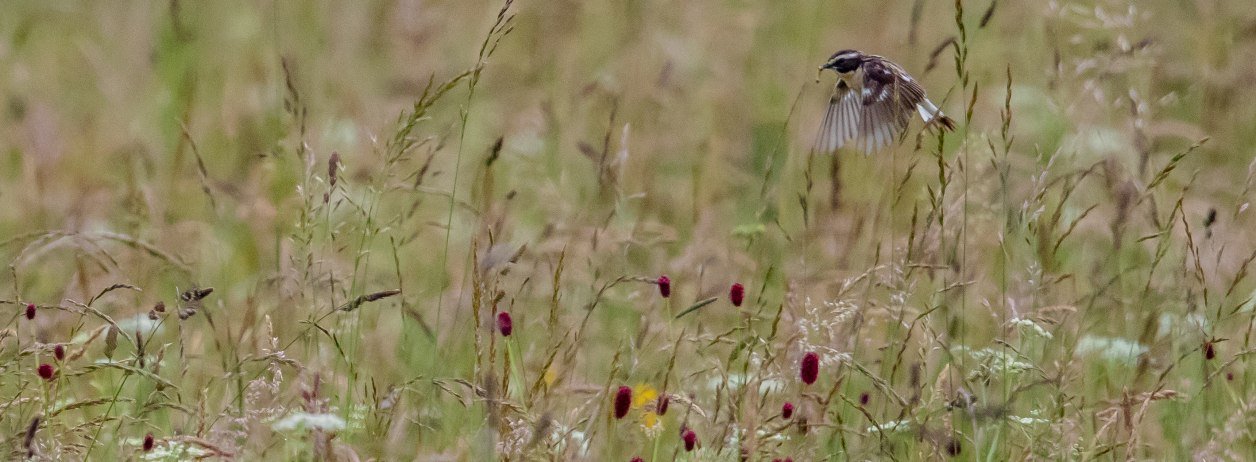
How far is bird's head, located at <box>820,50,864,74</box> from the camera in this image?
2.36 meters

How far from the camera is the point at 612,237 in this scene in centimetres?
264

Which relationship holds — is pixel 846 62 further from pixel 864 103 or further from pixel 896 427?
pixel 896 427

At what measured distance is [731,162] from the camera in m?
3.92

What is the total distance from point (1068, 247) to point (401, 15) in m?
1.96

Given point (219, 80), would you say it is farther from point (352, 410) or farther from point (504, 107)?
point (352, 410)

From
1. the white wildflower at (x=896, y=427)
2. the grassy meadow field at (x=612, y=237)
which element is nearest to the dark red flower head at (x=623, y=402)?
the grassy meadow field at (x=612, y=237)

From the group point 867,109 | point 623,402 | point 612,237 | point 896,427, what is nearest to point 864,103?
point 867,109

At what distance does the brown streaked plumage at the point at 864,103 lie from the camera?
225 centimetres

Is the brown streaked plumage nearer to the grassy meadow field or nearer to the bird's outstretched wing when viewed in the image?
the bird's outstretched wing

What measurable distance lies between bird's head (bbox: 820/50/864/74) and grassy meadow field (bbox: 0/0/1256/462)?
0.21 m

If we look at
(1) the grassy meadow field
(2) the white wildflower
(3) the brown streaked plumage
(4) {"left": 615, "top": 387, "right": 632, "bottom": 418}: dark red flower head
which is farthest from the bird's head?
(4) {"left": 615, "top": 387, "right": 632, "bottom": 418}: dark red flower head

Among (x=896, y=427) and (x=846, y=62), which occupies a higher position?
(x=846, y=62)

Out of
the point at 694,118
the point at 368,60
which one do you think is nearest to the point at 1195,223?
the point at 694,118

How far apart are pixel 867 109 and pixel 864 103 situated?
0.01 meters
